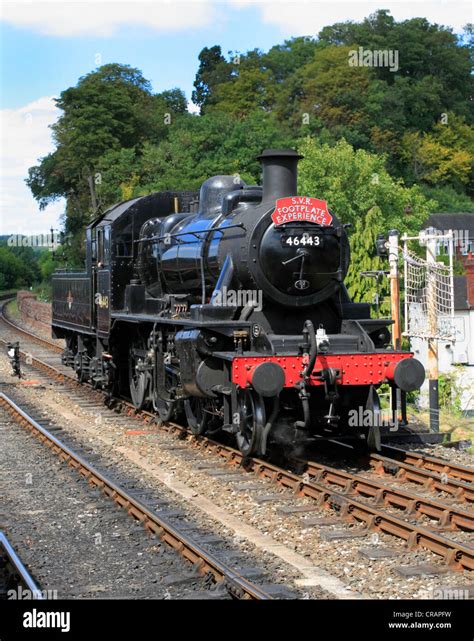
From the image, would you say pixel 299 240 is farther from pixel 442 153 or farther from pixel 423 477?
pixel 442 153

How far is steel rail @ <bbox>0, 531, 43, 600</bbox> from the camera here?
6.28 metres

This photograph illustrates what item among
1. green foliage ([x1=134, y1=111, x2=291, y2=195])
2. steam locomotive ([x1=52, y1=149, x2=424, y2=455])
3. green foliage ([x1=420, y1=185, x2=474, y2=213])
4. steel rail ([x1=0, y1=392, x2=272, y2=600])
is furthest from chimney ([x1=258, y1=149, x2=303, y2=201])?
green foliage ([x1=420, y1=185, x2=474, y2=213])

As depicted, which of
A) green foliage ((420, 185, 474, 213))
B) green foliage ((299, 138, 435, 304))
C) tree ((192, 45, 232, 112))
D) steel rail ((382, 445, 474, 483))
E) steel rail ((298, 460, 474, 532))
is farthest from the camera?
tree ((192, 45, 232, 112))

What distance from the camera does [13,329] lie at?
36531 mm

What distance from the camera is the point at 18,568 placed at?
6875 millimetres

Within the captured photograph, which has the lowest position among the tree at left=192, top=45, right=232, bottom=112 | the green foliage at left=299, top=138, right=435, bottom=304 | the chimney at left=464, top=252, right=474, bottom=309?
the chimney at left=464, top=252, right=474, bottom=309

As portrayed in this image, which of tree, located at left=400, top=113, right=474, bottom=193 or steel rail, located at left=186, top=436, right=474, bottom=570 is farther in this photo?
tree, located at left=400, top=113, right=474, bottom=193

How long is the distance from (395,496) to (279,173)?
14.0 feet

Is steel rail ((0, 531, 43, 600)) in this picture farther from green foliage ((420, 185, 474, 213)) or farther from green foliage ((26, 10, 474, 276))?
green foliage ((420, 185, 474, 213))

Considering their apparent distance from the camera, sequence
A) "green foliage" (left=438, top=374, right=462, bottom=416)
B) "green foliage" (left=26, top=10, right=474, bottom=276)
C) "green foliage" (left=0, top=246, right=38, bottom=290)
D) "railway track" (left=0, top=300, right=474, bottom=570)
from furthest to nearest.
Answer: "green foliage" (left=0, top=246, right=38, bottom=290) → "green foliage" (left=26, top=10, right=474, bottom=276) → "green foliage" (left=438, top=374, right=462, bottom=416) → "railway track" (left=0, top=300, right=474, bottom=570)

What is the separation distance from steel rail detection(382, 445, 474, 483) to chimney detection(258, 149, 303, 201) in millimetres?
3410

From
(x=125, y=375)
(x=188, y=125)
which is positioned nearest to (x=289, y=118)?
(x=188, y=125)
